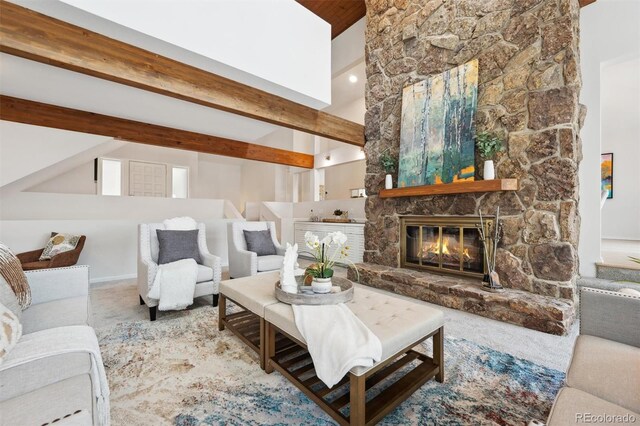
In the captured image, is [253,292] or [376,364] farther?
[253,292]

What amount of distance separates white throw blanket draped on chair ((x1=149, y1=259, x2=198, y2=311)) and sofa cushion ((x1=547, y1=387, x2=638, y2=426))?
9.26 ft

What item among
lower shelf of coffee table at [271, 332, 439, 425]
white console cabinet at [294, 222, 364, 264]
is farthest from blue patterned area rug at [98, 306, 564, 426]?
white console cabinet at [294, 222, 364, 264]

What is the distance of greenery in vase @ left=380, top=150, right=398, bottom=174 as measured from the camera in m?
3.99

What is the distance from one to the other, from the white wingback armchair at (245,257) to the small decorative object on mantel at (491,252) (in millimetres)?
2579

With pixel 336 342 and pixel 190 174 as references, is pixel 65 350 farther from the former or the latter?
pixel 190 174

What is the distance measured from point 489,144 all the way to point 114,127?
16.4 feet

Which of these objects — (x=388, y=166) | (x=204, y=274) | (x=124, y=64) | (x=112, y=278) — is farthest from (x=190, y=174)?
(x=388, y=166)

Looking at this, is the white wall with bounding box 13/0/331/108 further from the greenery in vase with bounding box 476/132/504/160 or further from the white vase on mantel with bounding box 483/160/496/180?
the white vase on mantel with bounding box 483/160/496/180

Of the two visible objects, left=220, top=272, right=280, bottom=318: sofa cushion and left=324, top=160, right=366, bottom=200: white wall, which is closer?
left=220, top=272, right=280, bottom=318: sofa cushion

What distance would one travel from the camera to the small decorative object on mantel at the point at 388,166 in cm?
390

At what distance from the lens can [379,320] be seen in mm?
1615

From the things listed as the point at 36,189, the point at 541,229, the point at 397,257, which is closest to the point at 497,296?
the point at 541,229

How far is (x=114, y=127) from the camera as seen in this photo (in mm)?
4027

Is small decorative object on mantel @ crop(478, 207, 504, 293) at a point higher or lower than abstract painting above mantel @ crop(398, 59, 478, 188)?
lower
